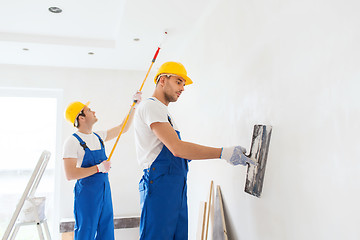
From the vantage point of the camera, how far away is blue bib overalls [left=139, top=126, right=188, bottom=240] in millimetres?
1761

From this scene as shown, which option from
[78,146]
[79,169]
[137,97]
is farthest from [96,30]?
[79,169]

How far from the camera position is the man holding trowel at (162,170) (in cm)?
169

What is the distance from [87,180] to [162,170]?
3.32 feet

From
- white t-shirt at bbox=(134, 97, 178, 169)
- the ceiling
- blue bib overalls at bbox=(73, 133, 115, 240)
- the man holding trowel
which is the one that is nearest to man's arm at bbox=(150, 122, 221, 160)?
the man holding trowel

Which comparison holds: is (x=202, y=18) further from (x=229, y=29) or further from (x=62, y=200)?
(x=62, y=200)

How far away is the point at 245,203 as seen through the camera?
72.0 inches

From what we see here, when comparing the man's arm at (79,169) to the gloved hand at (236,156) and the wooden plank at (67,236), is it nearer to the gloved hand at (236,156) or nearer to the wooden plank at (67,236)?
the gloved hand at (236,156)

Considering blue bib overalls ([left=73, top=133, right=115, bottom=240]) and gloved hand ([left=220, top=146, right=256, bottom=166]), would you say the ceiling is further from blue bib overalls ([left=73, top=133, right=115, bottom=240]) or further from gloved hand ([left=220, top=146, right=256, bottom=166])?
gloved hand ([left=220, top=146, right=256, bottom=166])

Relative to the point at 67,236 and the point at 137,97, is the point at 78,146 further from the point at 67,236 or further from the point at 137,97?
the point at 67,236

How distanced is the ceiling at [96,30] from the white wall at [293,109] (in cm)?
56

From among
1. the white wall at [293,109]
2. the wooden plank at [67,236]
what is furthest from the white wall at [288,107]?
the wooden plank at [67,236]

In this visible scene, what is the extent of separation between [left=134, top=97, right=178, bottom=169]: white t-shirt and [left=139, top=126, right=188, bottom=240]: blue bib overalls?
0.04 meters

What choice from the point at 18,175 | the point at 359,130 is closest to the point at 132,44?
the point at 18,175

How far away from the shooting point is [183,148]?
165 cm
